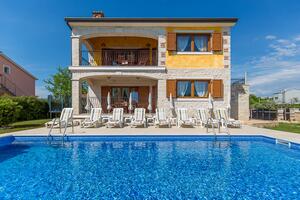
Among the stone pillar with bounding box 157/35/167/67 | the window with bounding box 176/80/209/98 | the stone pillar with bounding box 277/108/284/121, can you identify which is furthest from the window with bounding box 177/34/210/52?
the stone pillar with bounding box 277/108/284/121

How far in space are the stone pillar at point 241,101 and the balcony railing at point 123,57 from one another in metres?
6.58

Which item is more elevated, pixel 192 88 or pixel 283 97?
pixel 192 88

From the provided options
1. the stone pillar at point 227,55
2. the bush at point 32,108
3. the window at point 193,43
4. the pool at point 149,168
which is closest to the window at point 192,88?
the stone pillar at point 227,55

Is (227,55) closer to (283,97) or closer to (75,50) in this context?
(283,97)

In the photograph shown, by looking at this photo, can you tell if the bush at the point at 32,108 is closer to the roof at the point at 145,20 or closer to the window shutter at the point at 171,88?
the roof at the point at 145,20

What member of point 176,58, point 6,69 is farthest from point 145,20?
point 6,69

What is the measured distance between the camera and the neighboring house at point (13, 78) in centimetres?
2494

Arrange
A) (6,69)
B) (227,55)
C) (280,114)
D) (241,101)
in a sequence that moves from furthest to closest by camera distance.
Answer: (6,69) < (280,114) < (241,101) < (227,55)

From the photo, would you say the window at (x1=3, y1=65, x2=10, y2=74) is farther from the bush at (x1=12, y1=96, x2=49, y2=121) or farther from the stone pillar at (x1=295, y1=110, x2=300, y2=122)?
the stone pillar at (x1=295, y1=110, x2=300, y2=122)

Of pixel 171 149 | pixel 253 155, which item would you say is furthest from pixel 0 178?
pixel 253 155

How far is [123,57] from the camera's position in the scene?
52.4ft

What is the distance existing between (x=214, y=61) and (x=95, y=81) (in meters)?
9.32

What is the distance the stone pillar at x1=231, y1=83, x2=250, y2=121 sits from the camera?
46.9ft

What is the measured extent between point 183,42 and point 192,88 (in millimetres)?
3367
